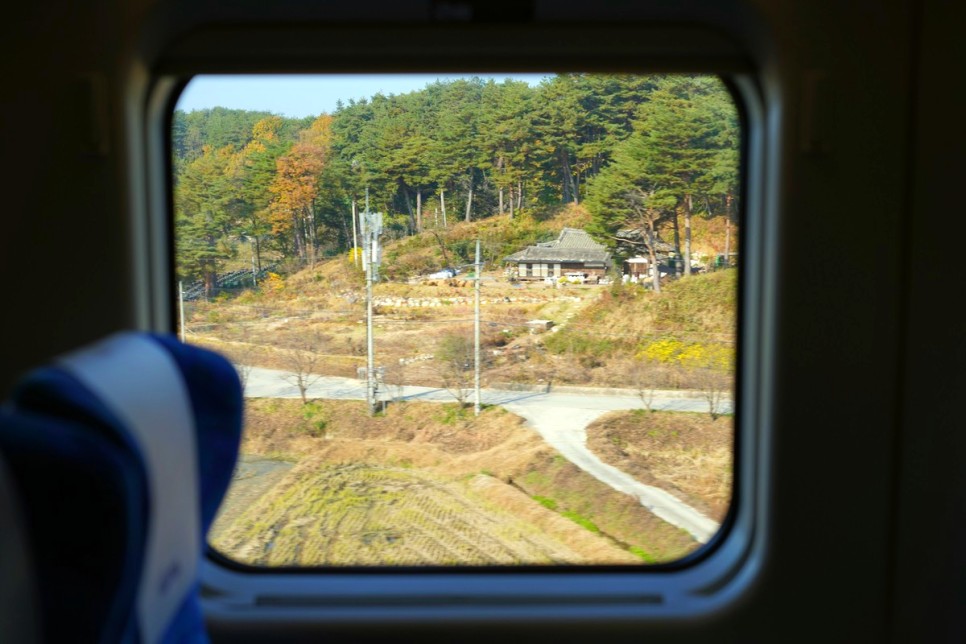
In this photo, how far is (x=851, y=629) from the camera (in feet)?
5.87

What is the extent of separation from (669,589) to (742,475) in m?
0.35

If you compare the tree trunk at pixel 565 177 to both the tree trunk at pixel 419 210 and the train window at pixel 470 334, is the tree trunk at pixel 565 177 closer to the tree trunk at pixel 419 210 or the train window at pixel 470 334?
the train window at pixel 470 334

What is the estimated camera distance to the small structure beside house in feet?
6.44

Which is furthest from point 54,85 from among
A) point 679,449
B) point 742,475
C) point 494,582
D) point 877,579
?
point 877,579

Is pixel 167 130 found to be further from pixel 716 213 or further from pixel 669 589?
pixel 669 589

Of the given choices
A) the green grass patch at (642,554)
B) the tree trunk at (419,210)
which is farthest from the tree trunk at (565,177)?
the green grass patch at (642,554)

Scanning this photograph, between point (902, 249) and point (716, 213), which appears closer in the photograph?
point (902, 249)

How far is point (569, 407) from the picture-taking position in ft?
6.49

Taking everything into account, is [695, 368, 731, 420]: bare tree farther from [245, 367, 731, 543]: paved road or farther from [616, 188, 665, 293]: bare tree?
[616, 188, 665, 293]: bare tree

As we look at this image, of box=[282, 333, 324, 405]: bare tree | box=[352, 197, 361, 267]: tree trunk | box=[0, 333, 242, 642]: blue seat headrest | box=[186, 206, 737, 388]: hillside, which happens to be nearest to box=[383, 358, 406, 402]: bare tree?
box=[186, 206, 737, 388]: hillside

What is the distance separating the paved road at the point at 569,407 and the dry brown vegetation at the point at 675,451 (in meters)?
0.02

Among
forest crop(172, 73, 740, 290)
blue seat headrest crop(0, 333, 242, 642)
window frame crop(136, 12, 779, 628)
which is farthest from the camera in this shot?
forest crop(172, 73, 740, 290)

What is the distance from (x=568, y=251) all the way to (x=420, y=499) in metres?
0.77

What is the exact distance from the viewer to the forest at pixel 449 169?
1.91m
